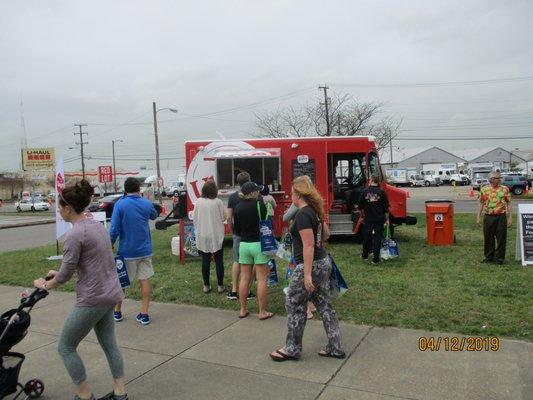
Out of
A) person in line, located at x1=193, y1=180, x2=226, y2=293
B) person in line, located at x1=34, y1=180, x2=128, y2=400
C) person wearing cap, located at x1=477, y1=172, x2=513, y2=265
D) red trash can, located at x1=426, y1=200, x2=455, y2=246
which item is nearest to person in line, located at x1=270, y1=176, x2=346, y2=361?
person in line, located at x1=34, y1=180, x2=128, y2=400

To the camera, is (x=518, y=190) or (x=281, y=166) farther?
(x=518, y=190)

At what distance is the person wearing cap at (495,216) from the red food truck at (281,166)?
10.0 feet

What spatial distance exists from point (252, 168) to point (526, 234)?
19.6 ft

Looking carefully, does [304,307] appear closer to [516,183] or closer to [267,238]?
[267,238]

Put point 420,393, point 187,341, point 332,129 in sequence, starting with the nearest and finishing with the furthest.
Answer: point 420,393 → point 187,341 → point 332,129

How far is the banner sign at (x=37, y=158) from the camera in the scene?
53375 mm

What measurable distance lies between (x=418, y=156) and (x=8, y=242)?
93.6 meters

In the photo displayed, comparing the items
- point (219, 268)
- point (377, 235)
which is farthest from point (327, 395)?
point (377, 235)

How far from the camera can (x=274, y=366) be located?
4445mm

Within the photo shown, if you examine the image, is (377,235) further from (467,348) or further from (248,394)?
(248,394)

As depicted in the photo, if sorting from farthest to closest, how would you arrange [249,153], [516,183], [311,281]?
1. [516,183]
2. [249,153]
3. [311,281]

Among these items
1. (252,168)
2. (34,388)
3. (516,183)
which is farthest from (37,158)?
(34,388)

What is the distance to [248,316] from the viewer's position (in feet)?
19.7
